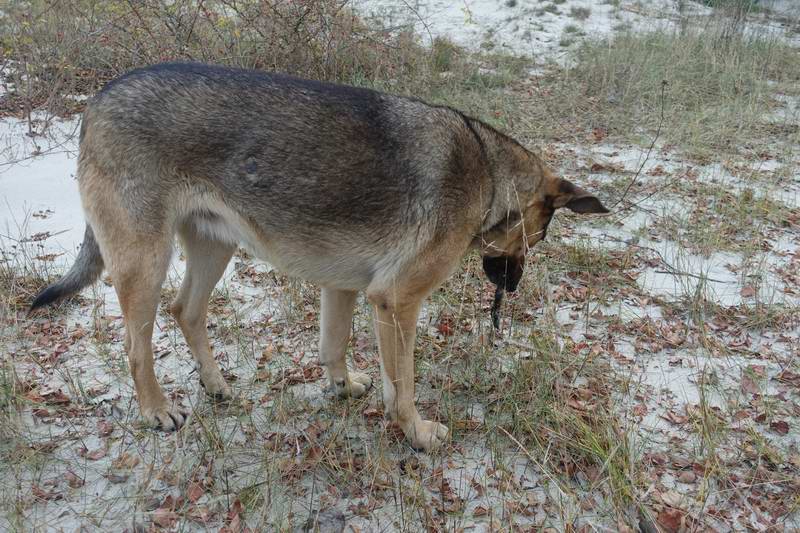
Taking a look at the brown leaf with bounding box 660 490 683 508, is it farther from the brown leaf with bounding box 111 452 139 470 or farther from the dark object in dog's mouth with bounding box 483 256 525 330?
the brown leaf with bounding box 111 452 139 470

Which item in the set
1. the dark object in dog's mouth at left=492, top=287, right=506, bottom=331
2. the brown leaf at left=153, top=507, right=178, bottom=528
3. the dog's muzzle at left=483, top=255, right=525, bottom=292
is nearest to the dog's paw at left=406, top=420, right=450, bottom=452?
Result: the dark object in dog's mouth at left=492, top=287, right=506, bottom=331

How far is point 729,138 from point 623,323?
4.36 metres

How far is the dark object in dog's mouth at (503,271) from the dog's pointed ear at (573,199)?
1.31ft

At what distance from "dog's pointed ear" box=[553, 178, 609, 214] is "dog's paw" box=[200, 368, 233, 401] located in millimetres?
2242

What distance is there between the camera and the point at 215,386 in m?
3.76

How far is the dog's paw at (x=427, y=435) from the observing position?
3.33 m

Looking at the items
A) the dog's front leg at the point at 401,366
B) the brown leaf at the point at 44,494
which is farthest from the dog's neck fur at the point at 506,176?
the brown leaf at the point at 44,494

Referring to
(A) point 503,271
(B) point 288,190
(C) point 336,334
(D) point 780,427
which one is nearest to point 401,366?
(C) point 336,334

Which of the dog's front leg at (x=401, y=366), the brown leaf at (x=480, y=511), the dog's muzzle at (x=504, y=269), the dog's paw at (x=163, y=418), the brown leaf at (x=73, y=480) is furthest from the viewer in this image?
the dog's muzzle at (x=504, y=269)

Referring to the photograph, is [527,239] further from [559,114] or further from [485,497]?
[559,114]

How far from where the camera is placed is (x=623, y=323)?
14.5 feet

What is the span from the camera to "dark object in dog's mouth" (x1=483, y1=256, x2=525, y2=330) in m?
3.75

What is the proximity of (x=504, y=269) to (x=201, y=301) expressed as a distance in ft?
6.00

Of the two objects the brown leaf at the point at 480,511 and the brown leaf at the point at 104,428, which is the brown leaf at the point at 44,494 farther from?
the brown leaf at the point at 480,511
